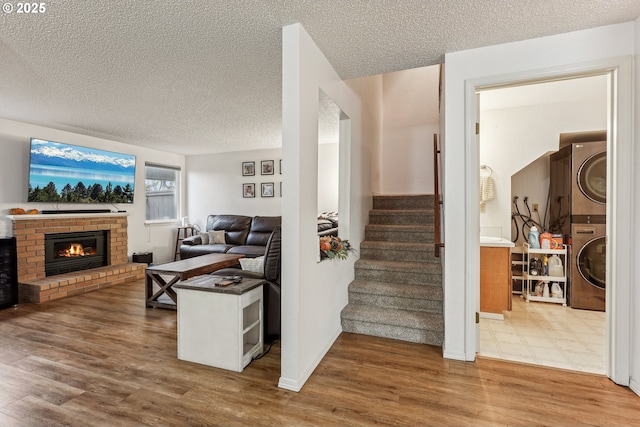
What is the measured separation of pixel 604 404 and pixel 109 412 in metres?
2.89

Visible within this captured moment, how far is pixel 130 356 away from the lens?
2451mm

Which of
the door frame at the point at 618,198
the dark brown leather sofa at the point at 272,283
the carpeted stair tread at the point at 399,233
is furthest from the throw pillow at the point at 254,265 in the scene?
the door frame at the point at 618,198

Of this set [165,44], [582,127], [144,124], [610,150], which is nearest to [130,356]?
[165,44]

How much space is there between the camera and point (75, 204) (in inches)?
192

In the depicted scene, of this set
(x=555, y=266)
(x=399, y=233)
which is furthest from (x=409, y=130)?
(x=555, y=266)

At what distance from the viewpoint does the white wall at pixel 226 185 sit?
6363 mm

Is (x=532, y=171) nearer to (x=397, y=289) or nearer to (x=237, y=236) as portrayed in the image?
(x=397, y=289)

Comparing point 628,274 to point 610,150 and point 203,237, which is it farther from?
point 203,237

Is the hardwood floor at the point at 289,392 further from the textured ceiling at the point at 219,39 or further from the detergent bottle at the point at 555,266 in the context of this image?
the textured ceiling at the point at 219,39

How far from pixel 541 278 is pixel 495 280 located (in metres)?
0.83

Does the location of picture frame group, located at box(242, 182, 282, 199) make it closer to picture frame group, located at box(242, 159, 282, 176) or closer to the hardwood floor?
picture frame group, located at box(242, 159, 282, 176)

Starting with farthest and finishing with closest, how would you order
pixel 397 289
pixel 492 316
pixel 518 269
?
pixel 518 269, pixel 492 316, pixel 397 289

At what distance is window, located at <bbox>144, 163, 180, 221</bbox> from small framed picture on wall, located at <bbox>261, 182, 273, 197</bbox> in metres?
2.08

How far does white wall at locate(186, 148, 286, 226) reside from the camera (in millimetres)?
6363
